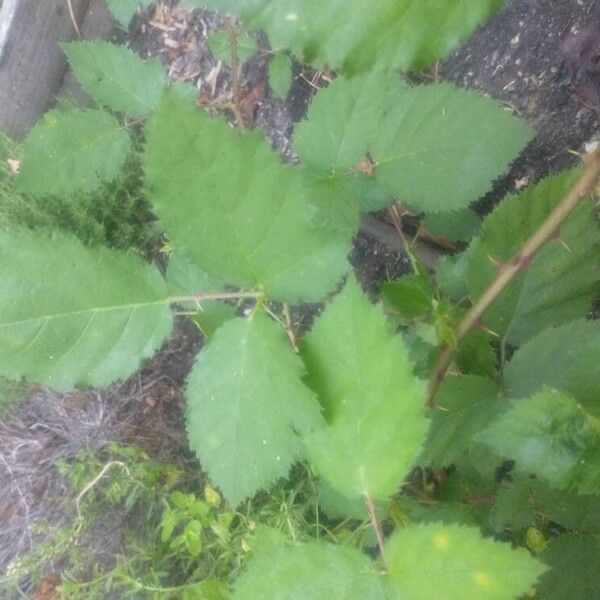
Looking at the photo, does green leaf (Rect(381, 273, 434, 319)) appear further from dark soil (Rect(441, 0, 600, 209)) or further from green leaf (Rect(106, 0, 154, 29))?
green leaf (Rect(106, 0, 154, 29))

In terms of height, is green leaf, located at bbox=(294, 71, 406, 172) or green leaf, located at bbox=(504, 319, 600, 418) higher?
green leaf, located at bbox=(294, 71, 406, 172)

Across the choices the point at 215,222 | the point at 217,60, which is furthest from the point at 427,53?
the point at 217,60

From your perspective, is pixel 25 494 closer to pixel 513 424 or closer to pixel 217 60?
pixel 217 60

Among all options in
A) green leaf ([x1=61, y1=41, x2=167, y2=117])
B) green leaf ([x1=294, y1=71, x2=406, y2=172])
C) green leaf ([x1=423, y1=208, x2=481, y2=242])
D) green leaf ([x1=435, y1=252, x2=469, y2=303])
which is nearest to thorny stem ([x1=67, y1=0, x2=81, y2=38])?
green leaf ([x1=61, y1=41, x2=167, y2=117])

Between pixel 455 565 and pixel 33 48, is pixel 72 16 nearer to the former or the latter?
pixel 33 48

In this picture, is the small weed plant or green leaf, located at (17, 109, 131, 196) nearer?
the small weed plant

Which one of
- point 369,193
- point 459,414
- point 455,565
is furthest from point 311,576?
point 369,193
